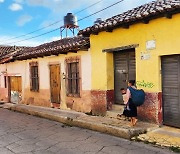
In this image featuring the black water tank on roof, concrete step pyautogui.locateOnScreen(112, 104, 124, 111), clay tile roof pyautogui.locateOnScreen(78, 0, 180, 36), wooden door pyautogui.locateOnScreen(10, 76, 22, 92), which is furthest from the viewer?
the black water tank on roof

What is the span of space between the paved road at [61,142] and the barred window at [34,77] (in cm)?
540

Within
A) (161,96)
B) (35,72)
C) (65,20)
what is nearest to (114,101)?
(161,96)

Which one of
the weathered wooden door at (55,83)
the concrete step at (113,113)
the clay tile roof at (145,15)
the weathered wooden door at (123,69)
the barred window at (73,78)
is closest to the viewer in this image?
the clay tile roof at (145,15)

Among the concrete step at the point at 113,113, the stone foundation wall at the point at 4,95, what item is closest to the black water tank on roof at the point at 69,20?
the stone foundation wall at the point at 4,95

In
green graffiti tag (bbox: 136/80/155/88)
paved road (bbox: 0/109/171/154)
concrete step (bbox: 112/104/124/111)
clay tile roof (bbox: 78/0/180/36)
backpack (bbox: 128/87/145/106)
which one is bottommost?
paved road (bbox: 0/109/171/154)

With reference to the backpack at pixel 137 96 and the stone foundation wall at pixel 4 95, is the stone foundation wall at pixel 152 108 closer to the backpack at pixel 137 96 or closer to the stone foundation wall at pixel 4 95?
the backpack at pixel 137 96

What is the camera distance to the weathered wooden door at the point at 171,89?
24.6 ft

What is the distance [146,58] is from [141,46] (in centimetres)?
45

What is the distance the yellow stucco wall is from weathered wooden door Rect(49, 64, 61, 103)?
2999 mm

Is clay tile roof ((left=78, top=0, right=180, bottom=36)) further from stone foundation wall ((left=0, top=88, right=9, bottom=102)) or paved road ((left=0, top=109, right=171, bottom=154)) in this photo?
stone foundation wall ((left=0, top=88, right=9, bottom=102))

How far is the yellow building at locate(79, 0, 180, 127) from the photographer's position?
742 cm

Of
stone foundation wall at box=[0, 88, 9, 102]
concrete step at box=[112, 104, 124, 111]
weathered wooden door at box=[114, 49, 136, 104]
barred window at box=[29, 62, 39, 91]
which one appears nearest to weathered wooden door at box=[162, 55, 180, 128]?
weathered wooden door at box=[114, 49, 136, 104]

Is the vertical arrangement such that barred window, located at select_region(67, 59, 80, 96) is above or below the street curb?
above

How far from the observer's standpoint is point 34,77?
1501 cm
